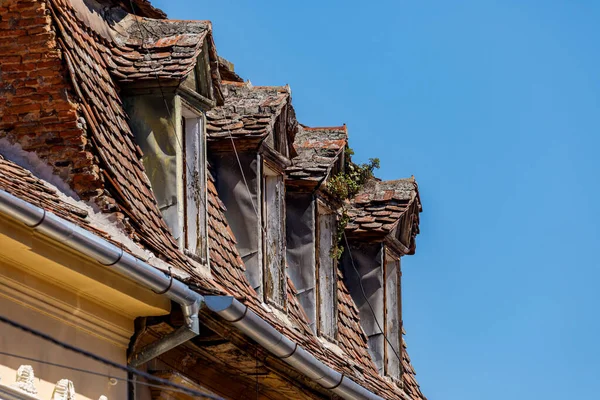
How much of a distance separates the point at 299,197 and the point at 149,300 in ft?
17.3

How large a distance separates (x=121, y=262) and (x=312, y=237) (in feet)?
19.4

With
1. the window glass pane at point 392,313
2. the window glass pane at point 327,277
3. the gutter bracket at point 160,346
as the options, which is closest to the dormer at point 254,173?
the window glass pane at point 327,277

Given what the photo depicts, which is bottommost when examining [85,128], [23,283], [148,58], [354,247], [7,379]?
[7,379]

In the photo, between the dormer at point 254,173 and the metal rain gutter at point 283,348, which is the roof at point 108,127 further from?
the dormer at point 254,173

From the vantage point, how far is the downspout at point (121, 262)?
8.80m

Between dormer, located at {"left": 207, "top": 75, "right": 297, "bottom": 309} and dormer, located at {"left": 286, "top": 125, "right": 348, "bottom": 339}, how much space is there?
3.18ft

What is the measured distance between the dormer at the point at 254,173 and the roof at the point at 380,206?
103 inches

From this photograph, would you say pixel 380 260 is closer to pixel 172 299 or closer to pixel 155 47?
pixel 155 47

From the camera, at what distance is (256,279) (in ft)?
44.2

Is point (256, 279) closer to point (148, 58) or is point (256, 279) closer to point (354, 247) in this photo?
point (148, 58)

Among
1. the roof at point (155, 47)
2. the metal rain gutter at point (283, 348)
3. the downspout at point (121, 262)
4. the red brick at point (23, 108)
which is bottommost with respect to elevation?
the downspout at point (121, 262)

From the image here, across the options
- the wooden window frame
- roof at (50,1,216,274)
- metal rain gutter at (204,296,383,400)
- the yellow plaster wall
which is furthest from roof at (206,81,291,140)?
the yellow plaster wall

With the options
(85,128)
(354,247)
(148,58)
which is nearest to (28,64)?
(85,128)

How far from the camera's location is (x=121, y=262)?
948cm
